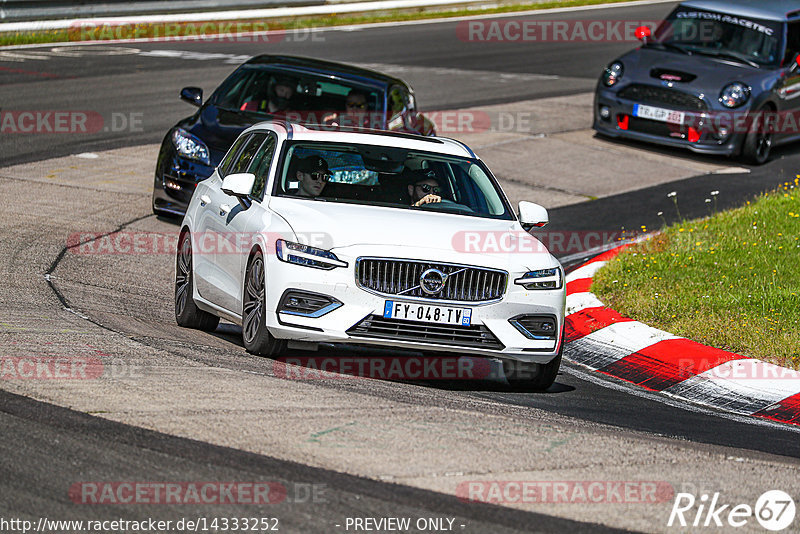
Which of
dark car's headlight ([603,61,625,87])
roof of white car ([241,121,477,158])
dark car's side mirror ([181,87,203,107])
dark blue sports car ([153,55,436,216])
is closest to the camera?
roof of white car ([241,121,477,158])

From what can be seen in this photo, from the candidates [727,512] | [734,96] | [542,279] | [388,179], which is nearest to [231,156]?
[388,179]

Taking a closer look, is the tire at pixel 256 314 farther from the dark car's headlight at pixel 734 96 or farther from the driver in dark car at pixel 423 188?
the dark car's headlight at pixel 734 96

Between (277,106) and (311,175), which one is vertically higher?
(311,175)

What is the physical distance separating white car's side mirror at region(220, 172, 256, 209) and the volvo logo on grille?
1.50 metres

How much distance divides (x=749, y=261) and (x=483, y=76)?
13946 millimetres

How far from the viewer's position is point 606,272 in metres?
11.3

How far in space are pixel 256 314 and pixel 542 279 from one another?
177 cm

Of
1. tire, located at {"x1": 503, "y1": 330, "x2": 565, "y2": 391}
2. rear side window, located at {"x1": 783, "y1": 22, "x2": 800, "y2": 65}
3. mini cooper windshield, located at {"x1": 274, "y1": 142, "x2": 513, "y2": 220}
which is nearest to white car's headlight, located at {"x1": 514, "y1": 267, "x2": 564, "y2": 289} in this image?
tire, located at {"x1": 503, "y1": 330, "x2": 565, "y2": 391}

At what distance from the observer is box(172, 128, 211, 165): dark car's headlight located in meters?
12.6

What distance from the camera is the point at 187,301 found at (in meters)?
9.23

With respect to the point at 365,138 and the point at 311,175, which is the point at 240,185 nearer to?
the point at 311,175

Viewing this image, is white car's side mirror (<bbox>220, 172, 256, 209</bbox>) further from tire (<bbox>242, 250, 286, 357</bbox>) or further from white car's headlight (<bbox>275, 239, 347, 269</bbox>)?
white car's headlight (<bbox>275, 239, 347, 269</bbox>)

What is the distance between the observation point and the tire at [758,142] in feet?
56.8

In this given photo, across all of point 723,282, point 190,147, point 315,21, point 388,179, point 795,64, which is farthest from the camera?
point 315,21
